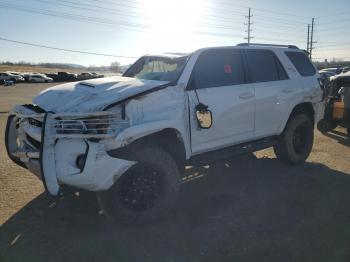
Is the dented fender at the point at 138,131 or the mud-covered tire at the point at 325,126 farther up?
→ the dented fender at the point at 138,131

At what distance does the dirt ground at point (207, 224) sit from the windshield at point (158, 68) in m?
1.60

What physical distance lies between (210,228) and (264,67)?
2795mm

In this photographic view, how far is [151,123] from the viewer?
3.97 m

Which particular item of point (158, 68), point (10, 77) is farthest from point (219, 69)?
point (10, 77)

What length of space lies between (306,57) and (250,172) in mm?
2280

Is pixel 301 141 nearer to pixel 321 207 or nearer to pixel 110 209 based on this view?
pixel 321 207

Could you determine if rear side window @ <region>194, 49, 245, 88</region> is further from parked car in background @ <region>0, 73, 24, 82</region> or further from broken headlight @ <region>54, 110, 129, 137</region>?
parked car in background @ <region>0, 73, 24, 82</region>

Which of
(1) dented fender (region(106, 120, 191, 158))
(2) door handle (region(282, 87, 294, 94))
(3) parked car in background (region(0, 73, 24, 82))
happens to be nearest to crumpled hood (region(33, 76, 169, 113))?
(1) dented fender (region(106, 120, 191, 158))

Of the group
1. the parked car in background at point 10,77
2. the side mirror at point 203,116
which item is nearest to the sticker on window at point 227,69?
the side mirror at point 203,116

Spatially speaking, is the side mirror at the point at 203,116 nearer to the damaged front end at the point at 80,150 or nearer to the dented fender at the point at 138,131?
the dented fender at the point at 138,131

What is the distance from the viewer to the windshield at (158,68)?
4715 millimetres

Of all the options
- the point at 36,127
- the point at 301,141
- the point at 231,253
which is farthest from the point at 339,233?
the point at 36,127

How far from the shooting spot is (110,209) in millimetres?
3936

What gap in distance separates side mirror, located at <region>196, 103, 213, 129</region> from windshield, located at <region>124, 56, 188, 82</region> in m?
0.46
